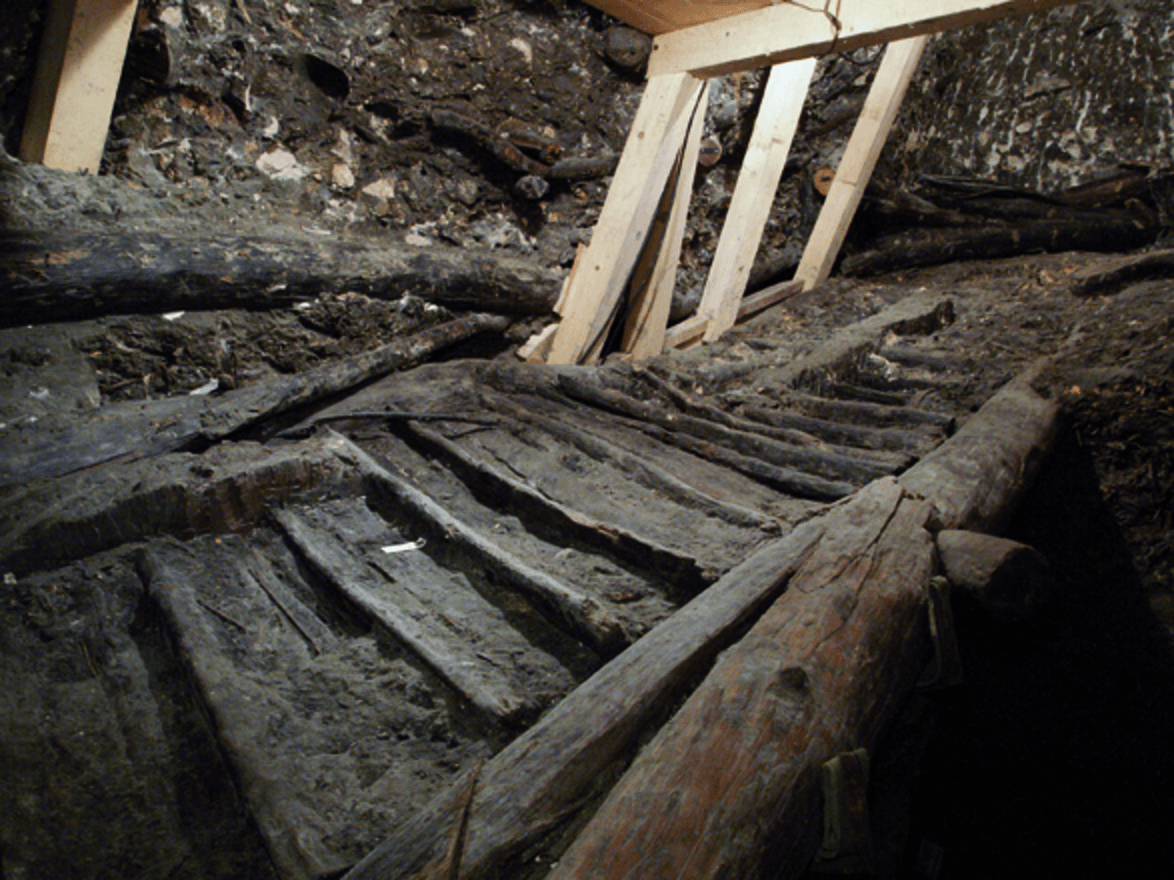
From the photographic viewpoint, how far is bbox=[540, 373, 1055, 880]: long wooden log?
91 cm

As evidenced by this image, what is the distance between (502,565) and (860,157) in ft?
13.9

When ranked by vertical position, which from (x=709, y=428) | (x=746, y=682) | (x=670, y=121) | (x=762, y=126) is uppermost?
(x=762, y=126)

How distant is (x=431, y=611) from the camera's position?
172 cm

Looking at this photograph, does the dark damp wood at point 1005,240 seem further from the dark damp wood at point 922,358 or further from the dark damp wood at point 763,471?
the dark damp wood at point 763,471

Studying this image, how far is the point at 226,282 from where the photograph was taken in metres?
2.78

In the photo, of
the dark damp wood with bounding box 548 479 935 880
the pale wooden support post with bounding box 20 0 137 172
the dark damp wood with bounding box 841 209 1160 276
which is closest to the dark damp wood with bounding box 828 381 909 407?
the dark damp wood with bounding box 548 479 935 880

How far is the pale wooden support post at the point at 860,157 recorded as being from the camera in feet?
15.2

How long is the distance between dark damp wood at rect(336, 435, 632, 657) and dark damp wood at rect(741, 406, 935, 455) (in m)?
1.37

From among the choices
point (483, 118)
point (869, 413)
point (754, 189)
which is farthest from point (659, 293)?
point (869, 413)

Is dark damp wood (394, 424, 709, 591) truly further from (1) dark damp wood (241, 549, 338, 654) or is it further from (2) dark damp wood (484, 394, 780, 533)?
(1) dark damp wood (241, 549, 338, 654)

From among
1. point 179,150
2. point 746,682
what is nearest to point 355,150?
point 179,150

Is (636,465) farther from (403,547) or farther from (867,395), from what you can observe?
(867,395)

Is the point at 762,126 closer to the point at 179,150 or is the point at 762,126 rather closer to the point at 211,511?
the point at 179,150

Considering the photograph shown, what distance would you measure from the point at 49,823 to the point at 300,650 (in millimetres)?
531
